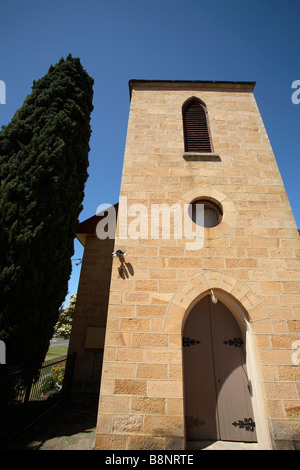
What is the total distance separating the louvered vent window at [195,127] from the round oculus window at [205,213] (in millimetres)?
1853

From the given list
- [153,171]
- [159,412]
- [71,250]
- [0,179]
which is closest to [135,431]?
[159,412]

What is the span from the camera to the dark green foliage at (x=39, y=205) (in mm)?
4801

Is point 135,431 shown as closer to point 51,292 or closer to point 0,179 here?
point 51,292

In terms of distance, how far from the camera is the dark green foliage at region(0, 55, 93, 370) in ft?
15.8

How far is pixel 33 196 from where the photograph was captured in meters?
5.52

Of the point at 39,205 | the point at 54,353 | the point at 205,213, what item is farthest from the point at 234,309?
the point at 54,353

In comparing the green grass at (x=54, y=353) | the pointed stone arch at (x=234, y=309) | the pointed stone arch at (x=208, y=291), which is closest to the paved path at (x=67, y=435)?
the pointed stone arch at (x=234, y=309)

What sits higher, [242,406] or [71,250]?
[71,250]

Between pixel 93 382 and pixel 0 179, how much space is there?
6.71 meters

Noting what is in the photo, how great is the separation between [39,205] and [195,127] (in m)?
5.12

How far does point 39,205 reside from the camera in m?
5.57

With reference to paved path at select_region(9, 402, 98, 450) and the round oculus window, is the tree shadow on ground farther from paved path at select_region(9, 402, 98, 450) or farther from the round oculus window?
the round oculus window

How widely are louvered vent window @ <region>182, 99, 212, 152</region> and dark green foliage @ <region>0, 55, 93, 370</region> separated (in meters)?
3.61

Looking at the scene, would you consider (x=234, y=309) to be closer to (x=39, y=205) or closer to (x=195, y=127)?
(x=195, y=127)
